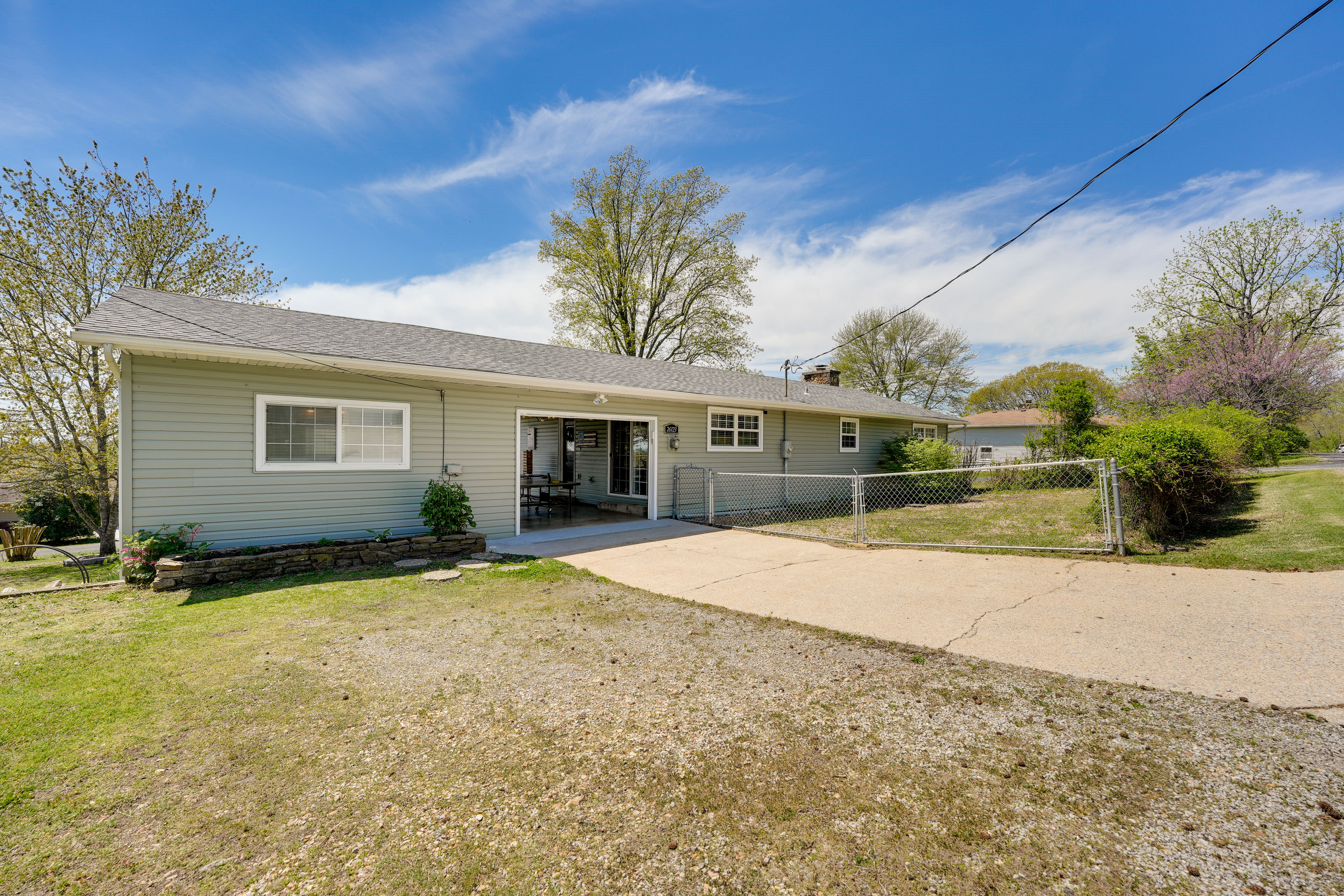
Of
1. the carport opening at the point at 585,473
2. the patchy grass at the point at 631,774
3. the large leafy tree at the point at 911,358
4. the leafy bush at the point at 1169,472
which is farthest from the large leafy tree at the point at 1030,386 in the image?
the patchy grass at the point at 631,774

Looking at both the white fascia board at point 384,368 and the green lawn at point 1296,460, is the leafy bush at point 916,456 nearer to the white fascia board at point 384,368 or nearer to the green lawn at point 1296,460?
the white fascia board at point 384,368

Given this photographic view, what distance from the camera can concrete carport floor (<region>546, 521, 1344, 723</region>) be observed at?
11.8 feet

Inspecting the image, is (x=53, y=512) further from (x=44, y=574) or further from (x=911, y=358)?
(x=911, y=358)

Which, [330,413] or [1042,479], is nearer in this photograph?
[330,413]

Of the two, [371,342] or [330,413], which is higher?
[371,342]

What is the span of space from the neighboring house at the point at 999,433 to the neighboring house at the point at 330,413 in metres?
26.1

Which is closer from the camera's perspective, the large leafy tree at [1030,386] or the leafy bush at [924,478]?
the leafy bush at [924,478]

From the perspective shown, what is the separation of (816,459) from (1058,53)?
996 cm

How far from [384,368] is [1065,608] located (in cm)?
900

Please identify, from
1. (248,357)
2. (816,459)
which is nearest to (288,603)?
(248,357)

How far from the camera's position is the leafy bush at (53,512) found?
42.0ft

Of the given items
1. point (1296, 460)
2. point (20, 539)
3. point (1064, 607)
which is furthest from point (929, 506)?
point (20, 539)

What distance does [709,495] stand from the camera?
11.7 meters

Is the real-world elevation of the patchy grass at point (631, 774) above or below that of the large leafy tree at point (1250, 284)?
below
